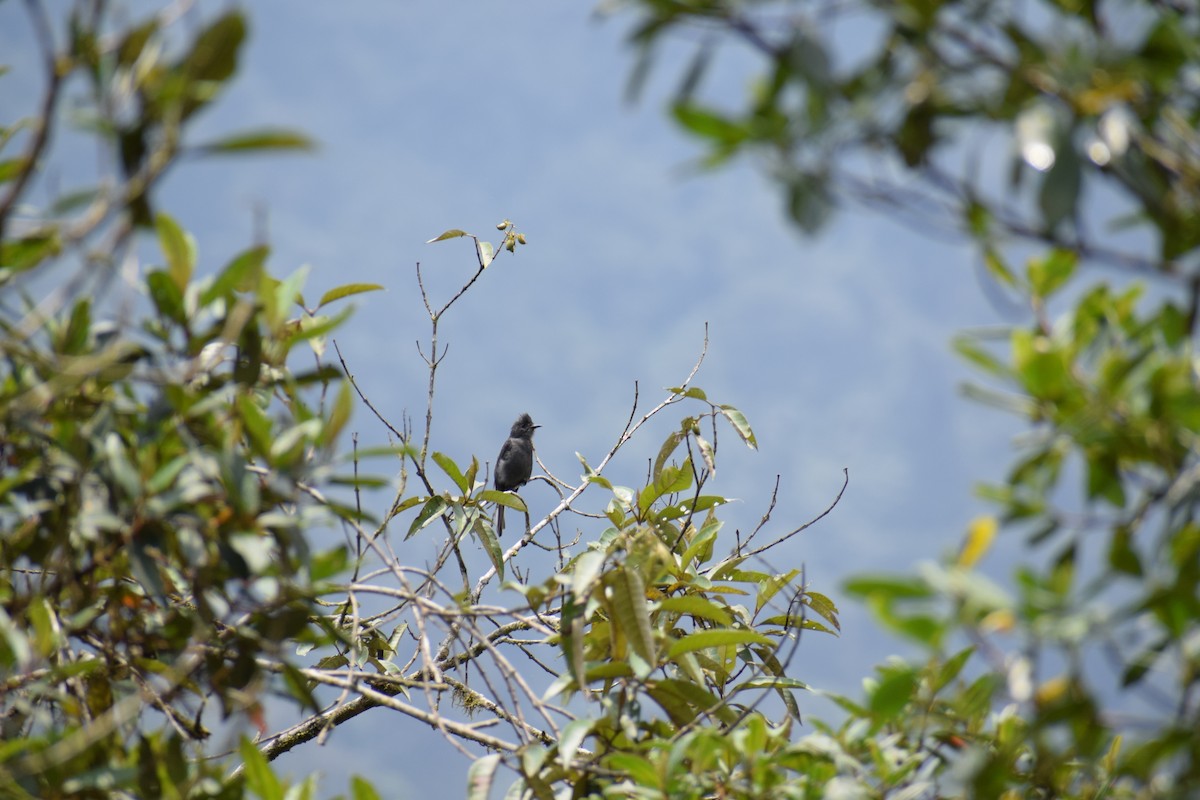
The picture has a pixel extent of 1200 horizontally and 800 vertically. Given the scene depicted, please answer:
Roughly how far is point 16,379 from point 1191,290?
1805 millimetres

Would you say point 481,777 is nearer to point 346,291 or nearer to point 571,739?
point 571,739

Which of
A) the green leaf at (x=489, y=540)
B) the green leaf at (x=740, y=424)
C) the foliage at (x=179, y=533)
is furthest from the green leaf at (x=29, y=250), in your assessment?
the green leaf at (x=740, y=424)

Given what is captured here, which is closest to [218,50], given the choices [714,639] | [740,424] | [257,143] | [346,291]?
[257,143]

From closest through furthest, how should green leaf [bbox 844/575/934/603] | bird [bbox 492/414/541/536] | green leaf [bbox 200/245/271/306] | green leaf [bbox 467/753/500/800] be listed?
green leaf [bbox 844/575/934/603] < green leaf [bbox 200/245/271/306] < green leaf [bbox 467/753/500/800] < bird [bbox 492/414/541/536]

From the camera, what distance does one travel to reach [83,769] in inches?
62.7

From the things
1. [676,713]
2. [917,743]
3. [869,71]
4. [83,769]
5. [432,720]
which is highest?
[869,71]

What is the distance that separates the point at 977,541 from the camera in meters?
1.25

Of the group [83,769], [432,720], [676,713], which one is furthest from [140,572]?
[676,713]

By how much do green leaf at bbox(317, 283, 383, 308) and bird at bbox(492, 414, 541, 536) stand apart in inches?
176

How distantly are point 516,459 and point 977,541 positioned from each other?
18.8 feet

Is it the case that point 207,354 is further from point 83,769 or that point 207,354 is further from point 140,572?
point 83,769

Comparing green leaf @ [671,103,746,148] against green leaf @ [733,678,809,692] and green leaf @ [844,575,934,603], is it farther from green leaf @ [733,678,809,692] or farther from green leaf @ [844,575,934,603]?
green leaf @ [733,678,809,692]

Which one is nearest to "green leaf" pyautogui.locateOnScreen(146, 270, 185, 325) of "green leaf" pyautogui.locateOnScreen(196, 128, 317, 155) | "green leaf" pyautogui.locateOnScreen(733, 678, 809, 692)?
"green leaf" pyautogui.locateOnScreen(196, 128, 317, 155)

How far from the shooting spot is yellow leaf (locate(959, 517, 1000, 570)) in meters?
1.24
